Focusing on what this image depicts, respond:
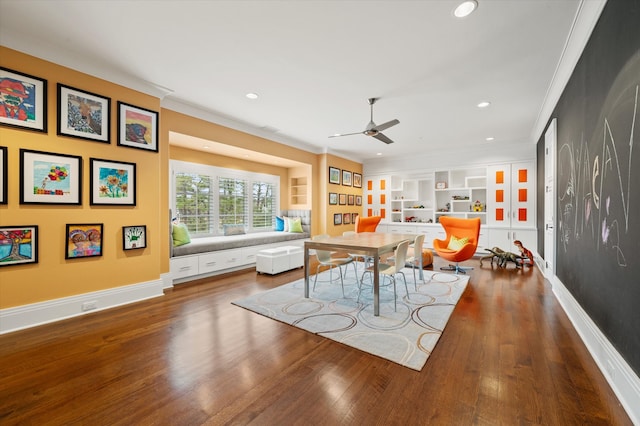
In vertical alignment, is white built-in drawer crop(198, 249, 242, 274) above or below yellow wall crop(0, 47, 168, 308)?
below

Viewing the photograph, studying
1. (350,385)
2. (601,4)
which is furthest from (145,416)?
(601,4)

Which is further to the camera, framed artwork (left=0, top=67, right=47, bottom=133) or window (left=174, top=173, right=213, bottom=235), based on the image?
window (left=174, top=173, right=213, bottom=235)

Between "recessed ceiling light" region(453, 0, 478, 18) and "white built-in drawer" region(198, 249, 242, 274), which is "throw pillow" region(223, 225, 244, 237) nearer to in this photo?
"white built-in drawer" region(198, 249, 242, 274)

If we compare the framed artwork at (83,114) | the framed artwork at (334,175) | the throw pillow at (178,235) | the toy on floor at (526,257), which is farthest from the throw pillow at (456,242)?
the framed artwork at (83,114)

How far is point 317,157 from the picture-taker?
729cm

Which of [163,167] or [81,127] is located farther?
[163,167]

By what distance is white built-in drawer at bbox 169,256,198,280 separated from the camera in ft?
14.0

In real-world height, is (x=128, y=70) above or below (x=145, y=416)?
above

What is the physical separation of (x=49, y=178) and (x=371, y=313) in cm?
363

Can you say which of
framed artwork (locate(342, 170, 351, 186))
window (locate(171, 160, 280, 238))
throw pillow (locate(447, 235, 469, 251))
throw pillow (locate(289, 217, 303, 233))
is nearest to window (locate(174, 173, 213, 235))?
window (locate(171, 160, 280, 238))

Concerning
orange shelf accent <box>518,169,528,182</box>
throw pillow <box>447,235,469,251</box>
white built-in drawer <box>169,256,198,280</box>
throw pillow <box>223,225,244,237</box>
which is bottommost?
white built-in drawer <box>169,256,198,280</box>

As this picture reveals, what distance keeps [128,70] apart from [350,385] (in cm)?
398

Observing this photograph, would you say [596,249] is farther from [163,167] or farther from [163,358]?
[163,167]

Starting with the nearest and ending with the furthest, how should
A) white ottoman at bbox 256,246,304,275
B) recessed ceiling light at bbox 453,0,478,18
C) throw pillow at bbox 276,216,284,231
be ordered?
recessed ceiling light at bbox 453,0,478,18, white ottoman at bbox 256,246,304,275, throw pillow at bbox 276,216,284,231
